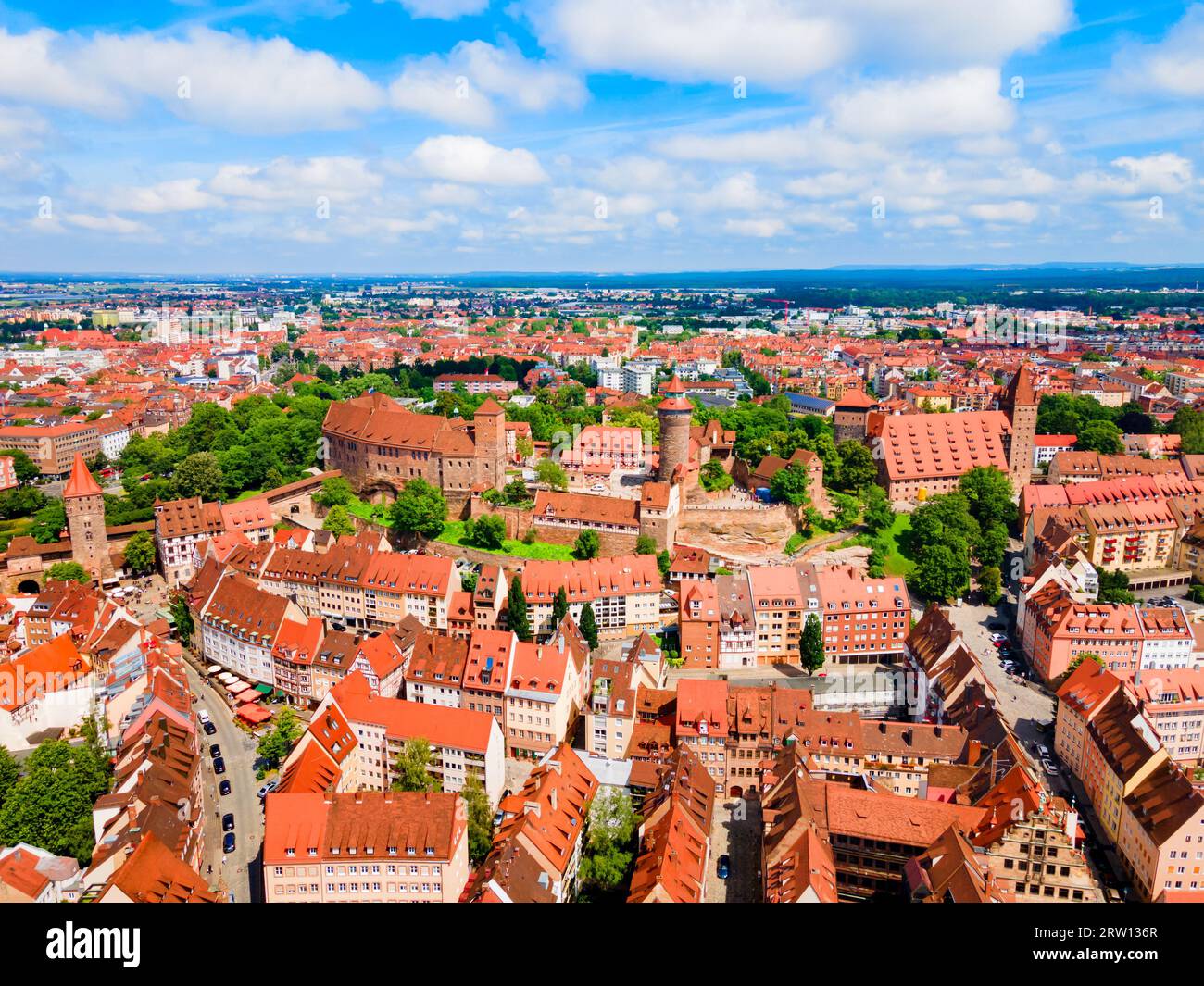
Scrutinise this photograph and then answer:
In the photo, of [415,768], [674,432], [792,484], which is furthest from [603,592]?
[415,768]

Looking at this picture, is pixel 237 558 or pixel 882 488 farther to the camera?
pixel 882 488

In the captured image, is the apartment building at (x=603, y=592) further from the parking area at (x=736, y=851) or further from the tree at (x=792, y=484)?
the parking area at (x=736, y=851)

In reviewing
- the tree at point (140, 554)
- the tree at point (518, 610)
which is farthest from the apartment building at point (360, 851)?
the tree at point (140, 554)

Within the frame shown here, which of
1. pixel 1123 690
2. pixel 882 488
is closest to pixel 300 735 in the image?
pixel 1123 690

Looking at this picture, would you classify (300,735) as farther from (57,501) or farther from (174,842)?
(57,501)

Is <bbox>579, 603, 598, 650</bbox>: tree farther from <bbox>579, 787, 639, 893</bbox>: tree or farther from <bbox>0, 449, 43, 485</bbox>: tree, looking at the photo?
<bbox>0, 449, 43, 485</bbox>: tree

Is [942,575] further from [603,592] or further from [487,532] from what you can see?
[487,532]

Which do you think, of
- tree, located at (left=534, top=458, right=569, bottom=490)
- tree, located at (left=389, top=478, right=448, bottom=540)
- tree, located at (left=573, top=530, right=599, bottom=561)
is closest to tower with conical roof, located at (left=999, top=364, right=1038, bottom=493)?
tree, located at (left=534, top=458, right=569, bottom=490)
